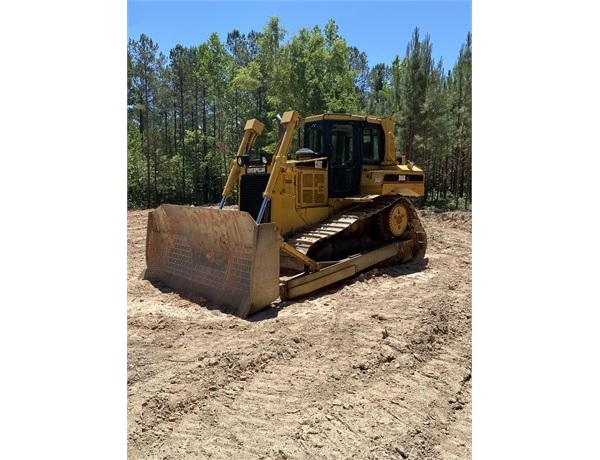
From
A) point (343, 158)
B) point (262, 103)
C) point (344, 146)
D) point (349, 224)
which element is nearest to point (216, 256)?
point (349, 224)

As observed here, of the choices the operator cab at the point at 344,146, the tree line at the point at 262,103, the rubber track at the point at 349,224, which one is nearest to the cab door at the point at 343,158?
the operator cab at the point at 344,146

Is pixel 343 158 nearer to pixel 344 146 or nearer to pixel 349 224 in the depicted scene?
pixel 344 146

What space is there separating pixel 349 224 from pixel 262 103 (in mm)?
17175

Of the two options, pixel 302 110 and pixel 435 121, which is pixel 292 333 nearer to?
pixel 435 121

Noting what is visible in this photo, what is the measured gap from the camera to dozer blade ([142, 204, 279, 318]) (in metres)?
5.31

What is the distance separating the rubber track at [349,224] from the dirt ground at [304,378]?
78 centimetres

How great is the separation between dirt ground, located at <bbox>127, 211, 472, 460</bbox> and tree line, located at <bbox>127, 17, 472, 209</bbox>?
28.0ft

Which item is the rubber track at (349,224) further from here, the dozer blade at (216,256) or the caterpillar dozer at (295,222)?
the dozer blade at (216,256)

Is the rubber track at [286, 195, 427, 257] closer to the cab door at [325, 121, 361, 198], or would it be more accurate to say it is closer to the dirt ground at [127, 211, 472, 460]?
the cab door at [325, 121, 361, 198]

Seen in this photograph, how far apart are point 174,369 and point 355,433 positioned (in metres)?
1.54

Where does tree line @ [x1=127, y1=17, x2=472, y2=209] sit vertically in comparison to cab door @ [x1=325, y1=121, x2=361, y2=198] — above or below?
above

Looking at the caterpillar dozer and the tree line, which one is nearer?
the caterpillar dozer

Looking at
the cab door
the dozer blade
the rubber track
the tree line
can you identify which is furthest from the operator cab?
the tree line

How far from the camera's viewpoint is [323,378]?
12.1 ft
